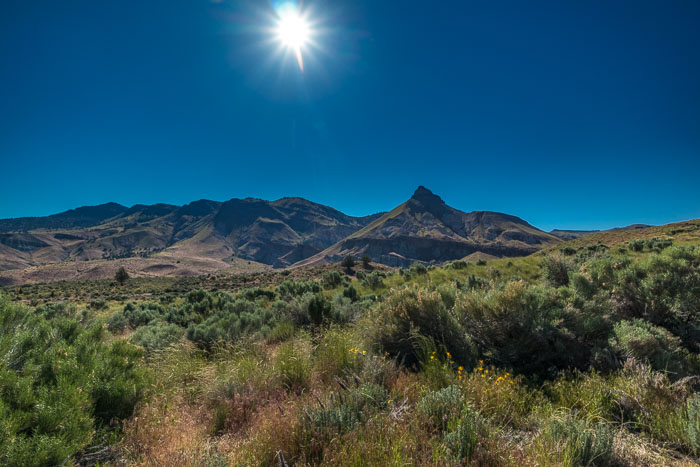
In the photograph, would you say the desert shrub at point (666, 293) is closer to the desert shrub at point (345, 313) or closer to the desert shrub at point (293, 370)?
the desert shrub at point (345, 313)

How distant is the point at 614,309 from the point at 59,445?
8.41 meters

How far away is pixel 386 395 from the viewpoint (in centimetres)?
334

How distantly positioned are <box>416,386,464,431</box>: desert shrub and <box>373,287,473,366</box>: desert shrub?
147cm

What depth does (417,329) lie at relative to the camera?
15.6 ft

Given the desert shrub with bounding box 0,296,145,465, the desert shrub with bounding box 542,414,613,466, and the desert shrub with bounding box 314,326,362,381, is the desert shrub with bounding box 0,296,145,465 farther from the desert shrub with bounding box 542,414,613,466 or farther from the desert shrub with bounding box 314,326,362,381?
the desert shrub with bounding box 542,414,613,466

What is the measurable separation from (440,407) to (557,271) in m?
8.45

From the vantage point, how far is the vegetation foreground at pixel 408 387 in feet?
7.95

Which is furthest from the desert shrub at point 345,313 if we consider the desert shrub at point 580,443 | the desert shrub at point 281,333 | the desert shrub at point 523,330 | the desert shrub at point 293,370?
the desert shrub at point 580,443

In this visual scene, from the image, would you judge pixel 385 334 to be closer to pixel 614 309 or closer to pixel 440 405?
pixel 440 405

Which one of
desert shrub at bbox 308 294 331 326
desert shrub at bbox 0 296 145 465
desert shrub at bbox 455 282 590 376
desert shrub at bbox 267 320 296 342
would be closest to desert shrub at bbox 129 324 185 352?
desert shrub at bbox 0 296 145 465

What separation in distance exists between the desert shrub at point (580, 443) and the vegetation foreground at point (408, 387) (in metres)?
0.02

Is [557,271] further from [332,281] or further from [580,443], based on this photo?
[332,281]

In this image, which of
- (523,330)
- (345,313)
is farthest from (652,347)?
(345,313)

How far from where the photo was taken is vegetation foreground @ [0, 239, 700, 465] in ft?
7.95
